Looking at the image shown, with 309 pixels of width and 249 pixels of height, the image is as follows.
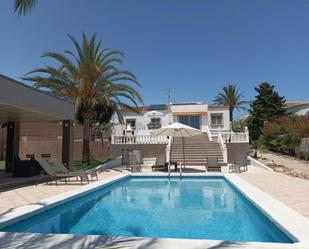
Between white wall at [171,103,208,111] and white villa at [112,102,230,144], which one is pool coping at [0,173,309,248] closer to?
white villa at [112,102,230,144]

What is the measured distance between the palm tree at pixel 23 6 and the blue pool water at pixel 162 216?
5206 mm

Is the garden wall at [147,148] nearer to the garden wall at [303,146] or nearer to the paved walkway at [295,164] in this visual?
the paved walkway at [295,164]

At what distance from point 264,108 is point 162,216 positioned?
3705 cm

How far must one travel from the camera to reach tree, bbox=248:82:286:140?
40281 mm

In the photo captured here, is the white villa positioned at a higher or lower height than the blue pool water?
higher

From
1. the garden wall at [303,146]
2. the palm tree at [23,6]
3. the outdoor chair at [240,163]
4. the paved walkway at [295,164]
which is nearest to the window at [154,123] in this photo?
the paved walkway at [295,164]

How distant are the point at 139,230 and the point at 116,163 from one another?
50.2ft

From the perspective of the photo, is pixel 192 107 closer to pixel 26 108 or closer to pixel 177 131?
pixel 177 131

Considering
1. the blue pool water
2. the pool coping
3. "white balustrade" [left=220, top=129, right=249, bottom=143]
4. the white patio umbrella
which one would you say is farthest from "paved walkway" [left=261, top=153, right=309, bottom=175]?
the pool coping

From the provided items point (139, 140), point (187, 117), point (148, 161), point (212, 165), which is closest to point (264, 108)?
point (187, 117)

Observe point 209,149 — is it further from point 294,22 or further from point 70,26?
point 70,26

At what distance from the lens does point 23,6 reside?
6.59 m

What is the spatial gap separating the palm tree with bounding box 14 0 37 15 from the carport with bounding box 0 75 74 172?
4838 millimetres

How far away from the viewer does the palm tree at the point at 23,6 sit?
6.53m
